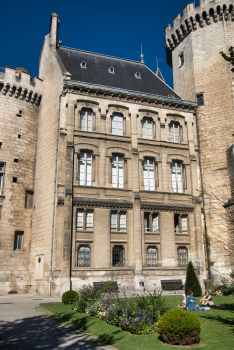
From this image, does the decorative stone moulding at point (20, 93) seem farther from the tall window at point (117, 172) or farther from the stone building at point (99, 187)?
the tall window at point (117, 172)

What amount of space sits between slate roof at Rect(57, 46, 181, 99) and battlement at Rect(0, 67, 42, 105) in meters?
3.21

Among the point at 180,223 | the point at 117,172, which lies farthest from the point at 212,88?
Result: the point at 180,223

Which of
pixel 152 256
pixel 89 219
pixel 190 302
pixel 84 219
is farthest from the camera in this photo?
pixel 152 256

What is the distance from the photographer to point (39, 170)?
26375 millimetres

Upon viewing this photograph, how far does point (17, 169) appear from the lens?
26312 mm

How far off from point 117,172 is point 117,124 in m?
3.89

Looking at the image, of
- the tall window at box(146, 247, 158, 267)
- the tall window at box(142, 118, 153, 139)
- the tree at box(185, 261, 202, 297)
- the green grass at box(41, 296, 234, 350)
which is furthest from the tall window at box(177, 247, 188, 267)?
the green grass at box(41, 296, 234, 350)

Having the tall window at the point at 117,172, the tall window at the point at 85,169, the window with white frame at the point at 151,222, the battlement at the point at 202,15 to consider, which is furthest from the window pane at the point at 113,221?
the battlement at the point at 202,15

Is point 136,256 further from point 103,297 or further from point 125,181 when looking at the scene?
point 103,297

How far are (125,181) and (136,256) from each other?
5.48 metres

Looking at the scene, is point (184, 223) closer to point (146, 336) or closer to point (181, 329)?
point (146, 336)

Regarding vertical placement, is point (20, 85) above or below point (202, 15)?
below

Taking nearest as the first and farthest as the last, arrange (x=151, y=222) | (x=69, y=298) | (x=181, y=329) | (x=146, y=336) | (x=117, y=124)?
1. (x=181, y=329)
2. (x=146, y=336)
3. (x=69, y=298)
4. (x=151, y=222)
5. (x=117, y=124)

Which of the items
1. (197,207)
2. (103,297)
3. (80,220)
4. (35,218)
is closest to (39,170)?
(35,218)
